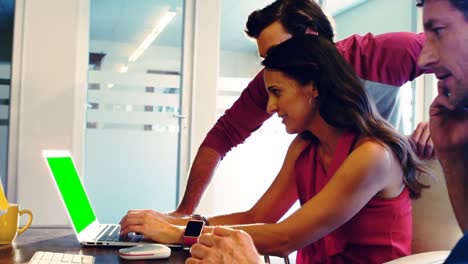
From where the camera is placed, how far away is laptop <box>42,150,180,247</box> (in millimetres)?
1286

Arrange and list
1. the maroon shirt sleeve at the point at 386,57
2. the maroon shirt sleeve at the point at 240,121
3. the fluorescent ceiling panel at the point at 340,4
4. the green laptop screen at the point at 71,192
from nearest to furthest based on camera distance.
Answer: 1. the green laptop screen at the point at 71,192
2. the maroon shirt sleeve at the point at 386,57
3. the maroon shirt sleeve at the point at 240,121
4. the fluorescent ceiling panel at the point at 340,4

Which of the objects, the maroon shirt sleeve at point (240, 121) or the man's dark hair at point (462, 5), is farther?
the maroon shirt sleeve at point (240, 121)

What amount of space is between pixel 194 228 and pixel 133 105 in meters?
2.39

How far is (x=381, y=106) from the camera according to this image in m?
1.64

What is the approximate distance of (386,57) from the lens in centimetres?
157

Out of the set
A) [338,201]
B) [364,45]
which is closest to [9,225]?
[338,201]

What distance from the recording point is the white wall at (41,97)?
3.20 metres

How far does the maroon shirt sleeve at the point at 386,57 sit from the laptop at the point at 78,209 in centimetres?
87

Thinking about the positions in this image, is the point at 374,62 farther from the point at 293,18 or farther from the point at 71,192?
the point at 71,192

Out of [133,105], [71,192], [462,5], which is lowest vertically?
[71,192]

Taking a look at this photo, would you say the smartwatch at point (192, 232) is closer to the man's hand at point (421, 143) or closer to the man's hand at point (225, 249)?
the man's hand at point (225, 249)

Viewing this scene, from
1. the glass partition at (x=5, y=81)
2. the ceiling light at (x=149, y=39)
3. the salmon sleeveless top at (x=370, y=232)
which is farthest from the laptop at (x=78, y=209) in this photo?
the ceiling light at (x=149, y=39)

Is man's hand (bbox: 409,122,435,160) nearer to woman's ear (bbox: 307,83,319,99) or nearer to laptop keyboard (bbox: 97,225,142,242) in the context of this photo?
woman's ear (bbox: 307,83,319,99)

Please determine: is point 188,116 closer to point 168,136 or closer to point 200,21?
point 168,136
